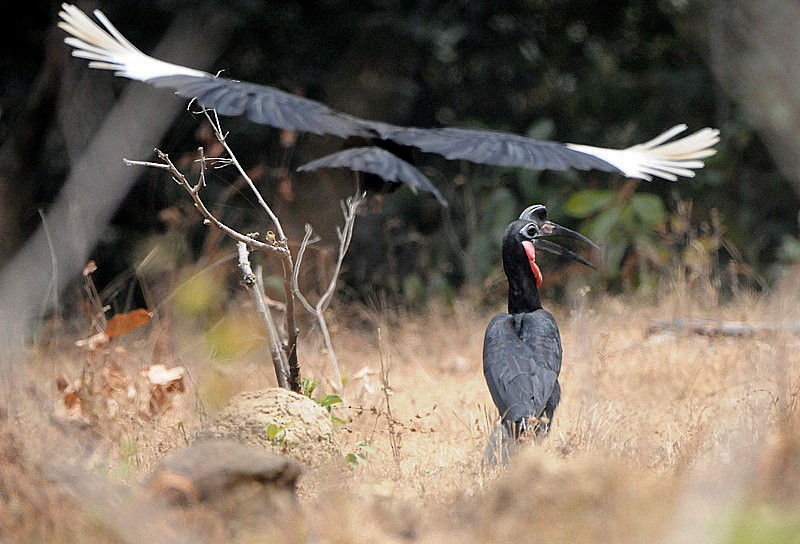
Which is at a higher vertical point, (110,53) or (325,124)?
(110,53)

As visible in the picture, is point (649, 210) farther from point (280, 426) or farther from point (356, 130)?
point (280, 426)

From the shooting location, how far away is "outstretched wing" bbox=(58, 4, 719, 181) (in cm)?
439

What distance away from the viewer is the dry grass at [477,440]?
2.53 metres

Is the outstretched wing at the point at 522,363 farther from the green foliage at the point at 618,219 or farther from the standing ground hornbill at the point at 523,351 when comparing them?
the green foliage at the point at 618,219

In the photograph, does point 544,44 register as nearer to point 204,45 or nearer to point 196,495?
point 204,45

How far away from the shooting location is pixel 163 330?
4.89 metres

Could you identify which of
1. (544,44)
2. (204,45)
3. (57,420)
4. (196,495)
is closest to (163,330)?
(57,420)

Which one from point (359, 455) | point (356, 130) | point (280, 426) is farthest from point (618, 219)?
point (280, 426)

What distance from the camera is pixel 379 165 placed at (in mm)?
4684

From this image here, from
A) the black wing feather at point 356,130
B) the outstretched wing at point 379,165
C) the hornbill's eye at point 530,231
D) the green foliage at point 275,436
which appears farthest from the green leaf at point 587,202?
the green foliage at point 275,436

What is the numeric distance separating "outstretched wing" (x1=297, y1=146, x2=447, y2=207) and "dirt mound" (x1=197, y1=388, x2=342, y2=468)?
1.29 meters

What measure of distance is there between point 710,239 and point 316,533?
20.1 ft

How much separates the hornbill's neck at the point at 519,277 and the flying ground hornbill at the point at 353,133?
41 cm

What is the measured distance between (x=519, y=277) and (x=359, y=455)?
1016 mm
